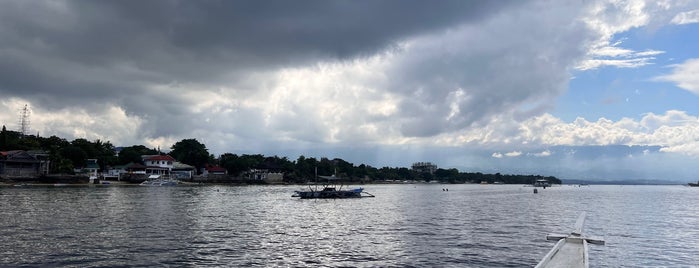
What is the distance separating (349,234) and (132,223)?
821 inches

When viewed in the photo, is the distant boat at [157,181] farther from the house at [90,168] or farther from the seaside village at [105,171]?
the house at [90,168]

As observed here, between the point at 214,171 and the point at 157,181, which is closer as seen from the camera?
the point at 157,181

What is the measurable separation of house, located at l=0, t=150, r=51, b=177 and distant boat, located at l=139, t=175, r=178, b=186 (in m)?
29.7

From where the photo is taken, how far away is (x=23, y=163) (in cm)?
12444

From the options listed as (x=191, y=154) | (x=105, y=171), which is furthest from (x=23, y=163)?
(x=191, y=154)

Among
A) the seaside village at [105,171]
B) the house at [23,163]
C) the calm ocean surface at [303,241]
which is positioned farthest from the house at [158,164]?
the calm ocean surface at [303,241]

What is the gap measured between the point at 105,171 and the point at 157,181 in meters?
26.2

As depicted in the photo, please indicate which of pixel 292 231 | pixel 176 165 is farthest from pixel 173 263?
pixel 176 165

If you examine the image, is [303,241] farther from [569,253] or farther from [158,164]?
[158,164]

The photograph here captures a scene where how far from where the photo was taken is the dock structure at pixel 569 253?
60.0ft

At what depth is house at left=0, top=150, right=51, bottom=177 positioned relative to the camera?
121m

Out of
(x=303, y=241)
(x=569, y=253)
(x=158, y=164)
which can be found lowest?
(x=303, y=241)

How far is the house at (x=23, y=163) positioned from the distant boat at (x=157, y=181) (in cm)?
2965

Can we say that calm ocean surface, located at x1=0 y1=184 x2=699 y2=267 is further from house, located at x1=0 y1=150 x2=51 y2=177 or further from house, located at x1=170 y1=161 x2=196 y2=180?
house, located at x1=170 y1=161 x2=196 y2=180
